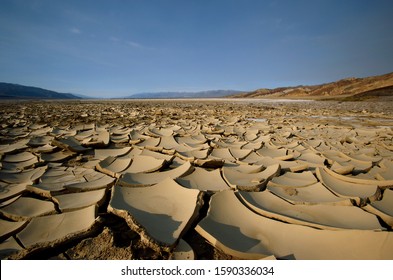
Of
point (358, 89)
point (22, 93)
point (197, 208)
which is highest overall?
point (358, 89)

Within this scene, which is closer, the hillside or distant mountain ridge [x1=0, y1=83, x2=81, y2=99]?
the hillside

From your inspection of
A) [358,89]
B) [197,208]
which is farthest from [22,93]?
[197,208]

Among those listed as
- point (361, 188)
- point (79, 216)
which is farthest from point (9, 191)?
point (361, 188)

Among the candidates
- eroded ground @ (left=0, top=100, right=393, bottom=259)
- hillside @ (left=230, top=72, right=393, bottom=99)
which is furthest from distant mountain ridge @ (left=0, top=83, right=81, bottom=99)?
eroded ground @ (left=0, top=100, right=393, bottom=259)

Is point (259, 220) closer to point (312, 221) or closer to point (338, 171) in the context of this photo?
point (312, 221)

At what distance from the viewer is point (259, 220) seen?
1000mm

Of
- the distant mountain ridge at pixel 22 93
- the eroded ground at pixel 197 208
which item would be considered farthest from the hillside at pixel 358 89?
the distant mountain ridge at pixel 22 93

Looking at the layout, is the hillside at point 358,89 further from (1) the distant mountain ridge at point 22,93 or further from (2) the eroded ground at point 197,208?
(1) the distant mountain ridge at point 22,93

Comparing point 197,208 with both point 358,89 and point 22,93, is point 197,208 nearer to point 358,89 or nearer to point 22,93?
point 358,89

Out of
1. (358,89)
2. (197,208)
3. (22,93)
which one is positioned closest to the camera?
(197,208)

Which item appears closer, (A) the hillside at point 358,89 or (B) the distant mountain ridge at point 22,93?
(A) the hillside at point 358,89

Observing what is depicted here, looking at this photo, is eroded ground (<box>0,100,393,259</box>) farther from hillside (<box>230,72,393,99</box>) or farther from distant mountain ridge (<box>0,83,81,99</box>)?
distant mountain ridge (<box>0,83,81,99</box>)

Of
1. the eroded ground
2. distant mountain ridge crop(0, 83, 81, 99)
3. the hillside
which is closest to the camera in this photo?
the eroded ground
